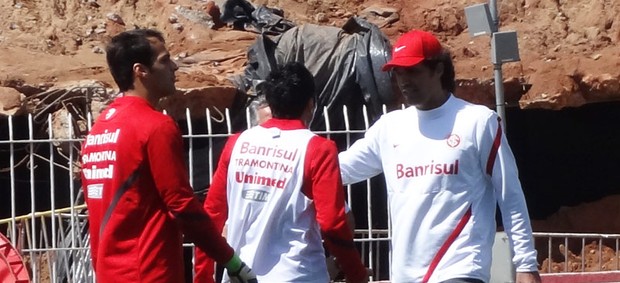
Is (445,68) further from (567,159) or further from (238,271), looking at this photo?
(567,159)

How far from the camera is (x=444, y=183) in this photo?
4.42 m

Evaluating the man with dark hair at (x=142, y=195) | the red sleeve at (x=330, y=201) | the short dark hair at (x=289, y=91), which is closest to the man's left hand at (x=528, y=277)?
the red sleeve at (x=330, y=201)

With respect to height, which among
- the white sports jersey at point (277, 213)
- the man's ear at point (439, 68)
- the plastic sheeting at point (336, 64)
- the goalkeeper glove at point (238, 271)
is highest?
the plastic sheeting at point (336, 64)

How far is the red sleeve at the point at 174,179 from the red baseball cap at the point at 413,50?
91 cm

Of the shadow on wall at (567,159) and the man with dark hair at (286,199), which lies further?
the shadow on wall at (567,159)

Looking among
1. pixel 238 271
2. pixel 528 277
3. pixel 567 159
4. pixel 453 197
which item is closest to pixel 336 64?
pixel 567 159

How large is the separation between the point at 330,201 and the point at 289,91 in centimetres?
50

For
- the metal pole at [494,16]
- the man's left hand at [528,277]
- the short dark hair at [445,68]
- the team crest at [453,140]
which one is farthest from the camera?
the metal pole at [494,16]

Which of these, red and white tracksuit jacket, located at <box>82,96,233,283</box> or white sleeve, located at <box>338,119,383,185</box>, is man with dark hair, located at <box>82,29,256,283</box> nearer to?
red and white tracksuit jacket, located at <box>82,96,233,283</box>

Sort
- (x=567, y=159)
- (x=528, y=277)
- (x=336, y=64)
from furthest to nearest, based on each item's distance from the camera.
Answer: (x=567, y=159), (x=336, y=64), (x=528, y=277)

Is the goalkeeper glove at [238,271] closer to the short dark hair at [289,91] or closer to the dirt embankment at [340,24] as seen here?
the short dark hair at [289,91]

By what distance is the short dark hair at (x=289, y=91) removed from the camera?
4754 millimetres

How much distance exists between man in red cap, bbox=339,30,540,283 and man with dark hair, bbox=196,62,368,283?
24 cm

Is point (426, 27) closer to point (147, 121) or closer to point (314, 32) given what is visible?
point (314, 32)
